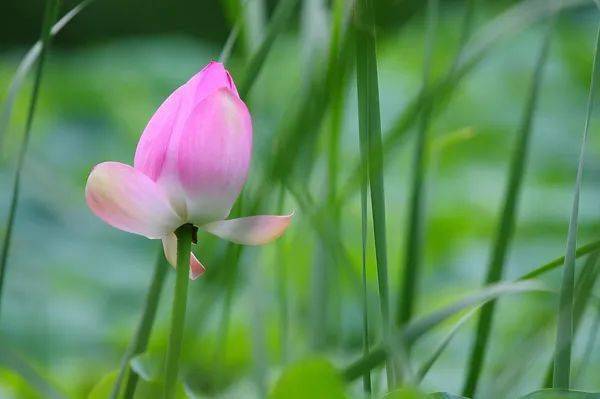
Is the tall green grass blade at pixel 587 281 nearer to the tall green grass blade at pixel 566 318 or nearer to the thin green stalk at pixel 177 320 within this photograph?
the tall green grass blade at pixel 566 318

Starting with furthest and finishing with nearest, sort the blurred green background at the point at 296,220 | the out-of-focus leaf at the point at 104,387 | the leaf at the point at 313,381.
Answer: the blurred green background at the point at 296,220
the out-of-focus leaf at the point at 104,387
the leaf at the point at 313,381

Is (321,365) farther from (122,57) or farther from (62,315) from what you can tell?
(122,57)

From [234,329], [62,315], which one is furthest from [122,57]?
[234,329]

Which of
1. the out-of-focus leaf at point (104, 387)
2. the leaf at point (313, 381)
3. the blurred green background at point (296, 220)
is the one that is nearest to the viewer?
the leaf at point (313, 381)

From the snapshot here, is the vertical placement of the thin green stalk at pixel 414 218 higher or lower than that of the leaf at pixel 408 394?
higher

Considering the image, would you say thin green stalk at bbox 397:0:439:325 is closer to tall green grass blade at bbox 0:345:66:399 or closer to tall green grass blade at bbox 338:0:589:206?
tall green grass blade at bbox 338:0:589:206

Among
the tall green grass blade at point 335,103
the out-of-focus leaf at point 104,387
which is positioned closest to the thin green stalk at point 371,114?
the tall green grass blade at point 335,103
